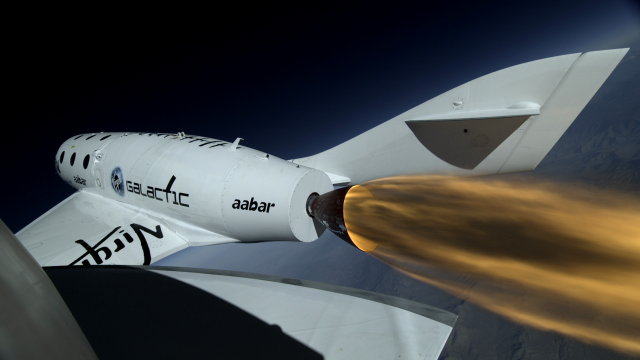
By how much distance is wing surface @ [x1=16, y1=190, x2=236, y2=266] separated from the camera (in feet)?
14.4

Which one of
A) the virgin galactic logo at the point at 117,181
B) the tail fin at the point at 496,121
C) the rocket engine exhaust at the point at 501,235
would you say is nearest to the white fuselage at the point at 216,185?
the virgin galactic logo at the point at 117,181

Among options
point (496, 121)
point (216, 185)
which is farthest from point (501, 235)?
point (216, 185)

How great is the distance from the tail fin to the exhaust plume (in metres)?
0.38

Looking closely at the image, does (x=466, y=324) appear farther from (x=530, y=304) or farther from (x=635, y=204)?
(x=635, y=204)

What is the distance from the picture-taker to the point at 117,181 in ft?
18.9

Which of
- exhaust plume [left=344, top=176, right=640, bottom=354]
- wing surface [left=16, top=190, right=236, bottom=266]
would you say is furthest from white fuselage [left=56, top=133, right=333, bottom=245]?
exhaust plume [left=344, top=176, right=640, bottom=354]

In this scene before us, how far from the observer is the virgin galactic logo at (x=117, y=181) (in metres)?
5.67

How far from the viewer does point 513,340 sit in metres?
49.2

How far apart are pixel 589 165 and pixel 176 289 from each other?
62.5m

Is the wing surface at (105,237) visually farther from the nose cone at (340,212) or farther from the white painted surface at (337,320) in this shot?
the white painted surface at (337,320)

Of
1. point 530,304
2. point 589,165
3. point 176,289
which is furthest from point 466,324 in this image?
point 176,289

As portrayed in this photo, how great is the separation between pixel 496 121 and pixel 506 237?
5.67ft

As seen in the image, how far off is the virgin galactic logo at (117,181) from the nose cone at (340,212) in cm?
463

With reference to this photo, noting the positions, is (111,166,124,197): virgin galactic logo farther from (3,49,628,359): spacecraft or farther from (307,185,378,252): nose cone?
(307,185,378,252): nose cone
